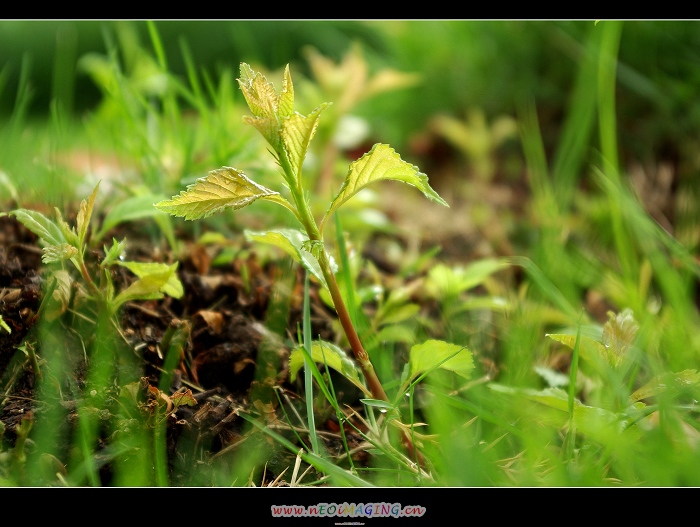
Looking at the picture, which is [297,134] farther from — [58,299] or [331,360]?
[58,299]

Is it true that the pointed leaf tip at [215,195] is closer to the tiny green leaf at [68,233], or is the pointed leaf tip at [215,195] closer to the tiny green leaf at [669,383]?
the tiny green leaf at [68,233]

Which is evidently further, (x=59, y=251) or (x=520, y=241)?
(x=520, y=241)

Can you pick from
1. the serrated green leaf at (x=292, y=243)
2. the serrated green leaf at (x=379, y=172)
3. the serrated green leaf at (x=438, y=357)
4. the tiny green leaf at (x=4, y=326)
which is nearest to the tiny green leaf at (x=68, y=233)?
the tiny green leaf at (x=4, y=326)

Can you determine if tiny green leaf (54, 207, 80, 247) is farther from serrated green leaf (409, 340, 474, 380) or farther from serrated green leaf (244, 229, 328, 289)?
serrated green leaf (409, 340, 474, 380)

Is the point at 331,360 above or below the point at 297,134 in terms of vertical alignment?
below

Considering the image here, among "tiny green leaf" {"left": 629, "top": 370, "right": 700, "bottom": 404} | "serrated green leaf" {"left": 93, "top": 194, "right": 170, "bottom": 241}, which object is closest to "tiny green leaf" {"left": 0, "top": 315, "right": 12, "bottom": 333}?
"serrated green leaf" {"left": 93, "top": 194, "right": 170, "bottom": 241}

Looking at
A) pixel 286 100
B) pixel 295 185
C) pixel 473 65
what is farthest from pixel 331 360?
pixel 473 65
